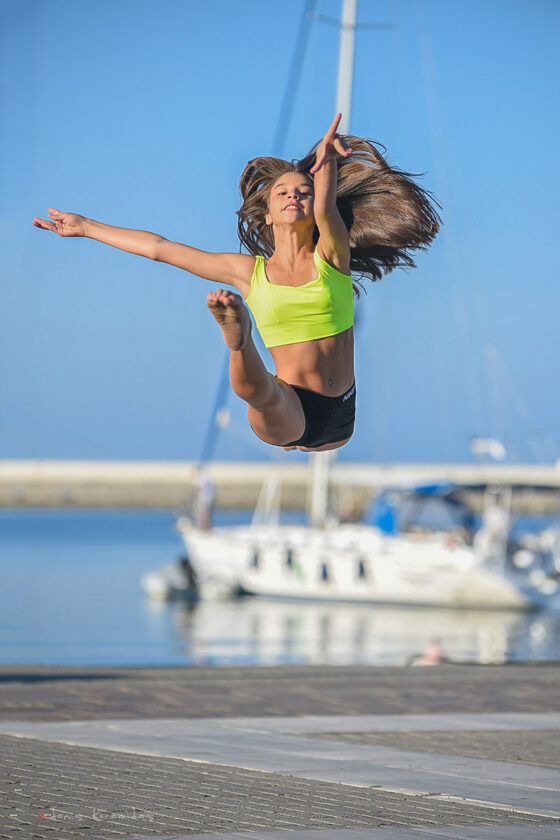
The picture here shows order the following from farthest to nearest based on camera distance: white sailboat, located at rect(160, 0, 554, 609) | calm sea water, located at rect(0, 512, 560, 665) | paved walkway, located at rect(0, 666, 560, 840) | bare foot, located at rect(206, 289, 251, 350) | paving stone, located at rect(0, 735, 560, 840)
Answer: white sailboat, located at rect(160, 0, 554, 609) → calm sea water, located at rect(0, 512, 560, 665) → paved walkway, located at rect(0, 666, 560, 840) → paving stone, located at rect(0, 735, 560, 840) → bare foot, located at rect(206, 289, 251, 350)

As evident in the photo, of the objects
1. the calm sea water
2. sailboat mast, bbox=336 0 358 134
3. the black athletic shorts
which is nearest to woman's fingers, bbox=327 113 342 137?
the black athletic shorts

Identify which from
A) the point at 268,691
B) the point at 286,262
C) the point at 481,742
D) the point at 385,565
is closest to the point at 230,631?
the point at 385,565

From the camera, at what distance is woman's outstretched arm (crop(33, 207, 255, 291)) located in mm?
5824

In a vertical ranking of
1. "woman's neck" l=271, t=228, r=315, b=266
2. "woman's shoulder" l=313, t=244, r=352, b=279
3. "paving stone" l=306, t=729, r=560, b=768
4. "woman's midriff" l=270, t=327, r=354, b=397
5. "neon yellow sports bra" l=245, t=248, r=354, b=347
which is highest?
"woman's neck" l=271, t=228, r=315, b=266

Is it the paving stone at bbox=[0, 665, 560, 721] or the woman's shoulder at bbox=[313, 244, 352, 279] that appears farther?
the paving stone at bbox=[0, 665, 560, 721]

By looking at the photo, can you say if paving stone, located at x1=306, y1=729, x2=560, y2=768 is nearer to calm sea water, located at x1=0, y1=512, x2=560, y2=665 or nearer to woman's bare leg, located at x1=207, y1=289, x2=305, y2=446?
woman's bare leg, located at x1=207, y1=289, x2=305, y2=446

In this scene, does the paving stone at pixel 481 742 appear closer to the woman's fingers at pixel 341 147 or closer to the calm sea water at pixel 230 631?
the woman's fingers at pixel 341 147

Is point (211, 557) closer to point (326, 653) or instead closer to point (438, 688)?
point (326, 653)

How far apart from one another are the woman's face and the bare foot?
33.3 inches

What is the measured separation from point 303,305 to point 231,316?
945 millimetres

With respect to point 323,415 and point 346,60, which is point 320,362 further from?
point 346,60

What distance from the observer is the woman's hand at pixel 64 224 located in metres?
5.92

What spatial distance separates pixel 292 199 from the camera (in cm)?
570

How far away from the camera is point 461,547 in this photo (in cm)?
3030
